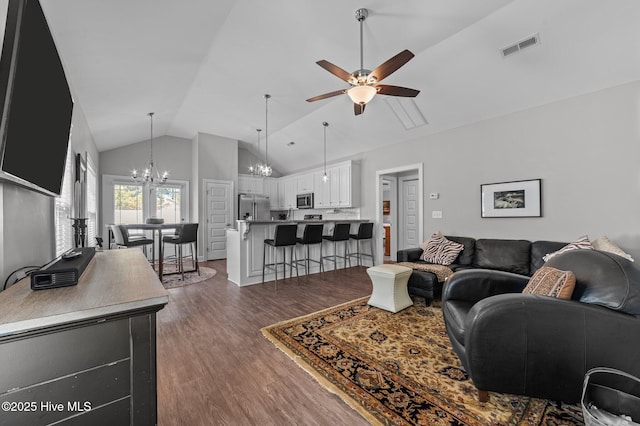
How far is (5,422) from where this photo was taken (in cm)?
76

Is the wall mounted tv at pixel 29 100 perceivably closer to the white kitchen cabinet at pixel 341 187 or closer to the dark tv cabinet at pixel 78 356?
the dark tv cabinet at pixel 78 356

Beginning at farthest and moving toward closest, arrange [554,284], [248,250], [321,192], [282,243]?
1. [321,192]
2. [248,250]
3. [282,243]
4. [554,284]

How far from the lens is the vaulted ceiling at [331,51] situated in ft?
7.87

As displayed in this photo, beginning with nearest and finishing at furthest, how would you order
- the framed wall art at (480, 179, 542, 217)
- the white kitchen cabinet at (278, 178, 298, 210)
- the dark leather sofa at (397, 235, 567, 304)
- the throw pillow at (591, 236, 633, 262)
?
the throw pillow at (591, 236, 633, 262)
the dark leather sofa at (397, 235, 567, 304)
the framed wall art at (480, 179, 542, 217)
the white kitchen cabinet at (278, 178, 298, 210)

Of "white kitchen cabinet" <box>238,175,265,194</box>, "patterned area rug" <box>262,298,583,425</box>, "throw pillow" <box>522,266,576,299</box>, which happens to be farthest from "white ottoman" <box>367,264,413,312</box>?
"white kitchen cabinet" <box>238,175,265,194</box>

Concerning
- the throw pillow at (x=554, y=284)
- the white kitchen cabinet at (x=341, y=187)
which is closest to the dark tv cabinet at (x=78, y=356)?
the throw pillow at (x=554, y=284)

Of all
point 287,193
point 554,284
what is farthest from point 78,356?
point 287,193

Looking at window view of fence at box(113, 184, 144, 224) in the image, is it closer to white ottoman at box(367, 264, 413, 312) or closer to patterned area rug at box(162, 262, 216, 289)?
patterned area rug at box(162, 262, 216, 289)

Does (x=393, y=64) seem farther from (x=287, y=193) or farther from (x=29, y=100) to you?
(x=287, y=193)

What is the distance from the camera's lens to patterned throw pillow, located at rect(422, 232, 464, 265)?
3.76 m

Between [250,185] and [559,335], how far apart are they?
24.2ft

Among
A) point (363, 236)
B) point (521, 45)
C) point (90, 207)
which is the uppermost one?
point (521, 45)

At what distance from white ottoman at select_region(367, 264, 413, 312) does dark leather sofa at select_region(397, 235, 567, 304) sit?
0.68 feet

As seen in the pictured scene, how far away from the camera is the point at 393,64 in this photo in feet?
7.88
